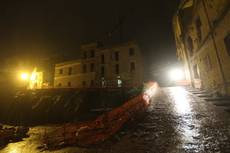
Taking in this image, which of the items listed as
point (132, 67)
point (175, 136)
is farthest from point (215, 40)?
point (132, 67)

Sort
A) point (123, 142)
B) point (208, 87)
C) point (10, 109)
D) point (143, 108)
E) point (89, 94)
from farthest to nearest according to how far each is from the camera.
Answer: point (10, 109)
point (89, 94)
point (208, 87)
point (143, 108)
point (123, 142)

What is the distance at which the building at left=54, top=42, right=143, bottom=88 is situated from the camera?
29.0 metres

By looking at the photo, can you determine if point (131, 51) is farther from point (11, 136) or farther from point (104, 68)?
point (11, 136)

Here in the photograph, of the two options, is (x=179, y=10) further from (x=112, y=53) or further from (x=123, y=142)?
(x=123, y=142)

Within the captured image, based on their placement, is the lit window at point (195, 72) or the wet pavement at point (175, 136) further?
the lit window at point (195, 72)

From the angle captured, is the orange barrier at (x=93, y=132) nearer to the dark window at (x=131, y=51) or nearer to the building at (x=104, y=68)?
the building at (x=104, y=68)

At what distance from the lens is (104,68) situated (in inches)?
1225

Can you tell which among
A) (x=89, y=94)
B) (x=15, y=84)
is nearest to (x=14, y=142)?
(x=89, y=94)

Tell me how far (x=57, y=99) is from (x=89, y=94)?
536 cm

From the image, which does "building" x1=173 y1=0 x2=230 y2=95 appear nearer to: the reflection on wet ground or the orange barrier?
the reflection on wet ground

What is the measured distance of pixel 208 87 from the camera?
12.0m

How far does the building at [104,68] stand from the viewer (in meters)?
29.0

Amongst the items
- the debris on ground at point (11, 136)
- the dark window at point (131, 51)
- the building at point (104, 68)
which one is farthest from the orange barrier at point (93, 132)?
the dark window at point (131, 51)

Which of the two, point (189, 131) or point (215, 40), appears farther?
point (215, 40)
